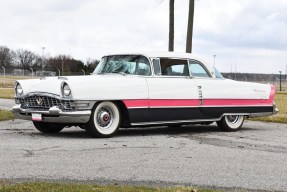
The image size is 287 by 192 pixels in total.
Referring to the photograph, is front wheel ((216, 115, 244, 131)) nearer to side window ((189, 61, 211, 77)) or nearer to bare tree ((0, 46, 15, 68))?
side window ((189, 61, 211, 77))

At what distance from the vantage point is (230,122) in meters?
11.2

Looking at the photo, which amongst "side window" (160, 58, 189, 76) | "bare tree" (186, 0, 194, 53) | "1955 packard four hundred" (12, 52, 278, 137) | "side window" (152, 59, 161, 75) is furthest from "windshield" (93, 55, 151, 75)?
"bare tree" (186, 0, 194, 53)

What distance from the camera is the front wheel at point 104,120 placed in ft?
29.5

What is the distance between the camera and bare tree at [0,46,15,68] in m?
103

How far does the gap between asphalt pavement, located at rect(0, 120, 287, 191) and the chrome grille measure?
0.56 meters

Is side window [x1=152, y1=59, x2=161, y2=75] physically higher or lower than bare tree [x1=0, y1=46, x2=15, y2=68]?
lower

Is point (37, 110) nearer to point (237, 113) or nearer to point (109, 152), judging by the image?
point (109, 152)

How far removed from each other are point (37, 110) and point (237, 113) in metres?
4.34

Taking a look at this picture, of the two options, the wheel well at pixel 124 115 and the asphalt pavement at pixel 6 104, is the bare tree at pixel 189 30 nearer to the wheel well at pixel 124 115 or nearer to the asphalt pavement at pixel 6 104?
the asphalt pavement at pixel 6 104

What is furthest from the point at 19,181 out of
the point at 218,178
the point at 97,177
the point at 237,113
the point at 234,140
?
the point at 237,113

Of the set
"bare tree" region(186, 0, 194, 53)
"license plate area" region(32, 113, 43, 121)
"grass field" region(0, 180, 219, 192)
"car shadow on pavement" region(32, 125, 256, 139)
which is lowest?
"car shadow on pavement" region(32, 125, 256, 139)

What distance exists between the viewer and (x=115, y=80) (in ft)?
30.5

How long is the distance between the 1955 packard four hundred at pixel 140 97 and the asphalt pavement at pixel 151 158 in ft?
1.16

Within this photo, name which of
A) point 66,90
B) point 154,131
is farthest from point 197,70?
point 66,90
